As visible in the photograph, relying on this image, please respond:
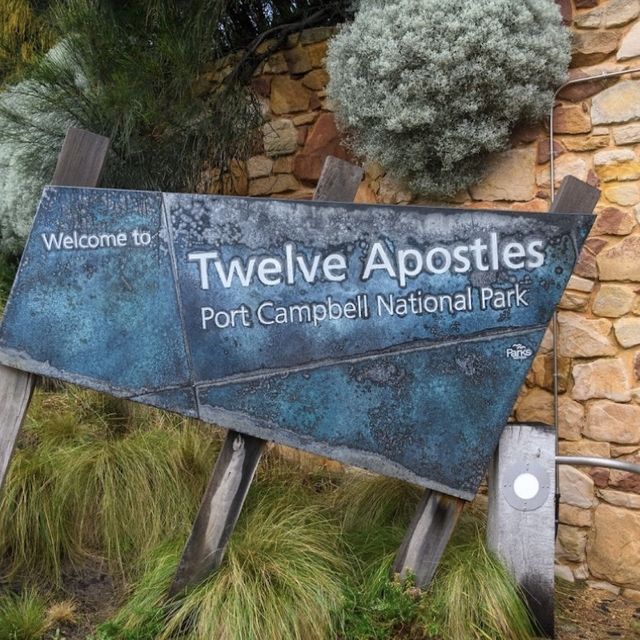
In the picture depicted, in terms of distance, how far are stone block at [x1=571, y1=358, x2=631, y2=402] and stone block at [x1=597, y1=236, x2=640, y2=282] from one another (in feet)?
1.31

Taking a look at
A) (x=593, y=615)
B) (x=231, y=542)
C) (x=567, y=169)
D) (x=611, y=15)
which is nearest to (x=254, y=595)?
(x=231, y=542)

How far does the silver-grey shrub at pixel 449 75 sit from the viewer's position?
3.26 meters

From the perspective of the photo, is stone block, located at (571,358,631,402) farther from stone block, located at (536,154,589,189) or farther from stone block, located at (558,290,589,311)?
stone block, located at (536,154,589,189)

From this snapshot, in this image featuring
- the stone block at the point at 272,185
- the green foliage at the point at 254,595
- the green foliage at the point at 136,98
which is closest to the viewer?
the green foliage at the point at 254,595

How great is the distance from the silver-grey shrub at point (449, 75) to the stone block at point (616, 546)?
5.78 feet

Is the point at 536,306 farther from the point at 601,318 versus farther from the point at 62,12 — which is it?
the point at 62,12

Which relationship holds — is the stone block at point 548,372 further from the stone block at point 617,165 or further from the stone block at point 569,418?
the stone block at point 617,165

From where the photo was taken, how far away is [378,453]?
A: 2.78 metres

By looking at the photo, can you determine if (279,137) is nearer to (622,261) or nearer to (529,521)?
(622,261)

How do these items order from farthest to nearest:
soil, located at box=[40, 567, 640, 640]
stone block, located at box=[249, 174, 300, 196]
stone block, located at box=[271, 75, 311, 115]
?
stone block, located at box=[249, 174, 300, 196], stone block, located at box=[271, 75, 311, 115], soil, located at box=[40, 567, 640, 640]

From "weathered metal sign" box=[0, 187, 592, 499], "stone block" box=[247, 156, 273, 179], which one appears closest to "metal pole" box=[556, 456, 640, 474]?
"weathered metal sign" box=[0, 187, 592, 499]

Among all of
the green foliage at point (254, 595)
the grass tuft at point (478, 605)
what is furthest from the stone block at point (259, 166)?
the grass tuft at point (478, 605)

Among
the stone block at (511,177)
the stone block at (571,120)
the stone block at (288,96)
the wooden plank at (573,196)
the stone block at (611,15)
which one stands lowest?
the wooden plank at (573,196)

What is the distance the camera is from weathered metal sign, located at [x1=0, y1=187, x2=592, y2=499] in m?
2.72
